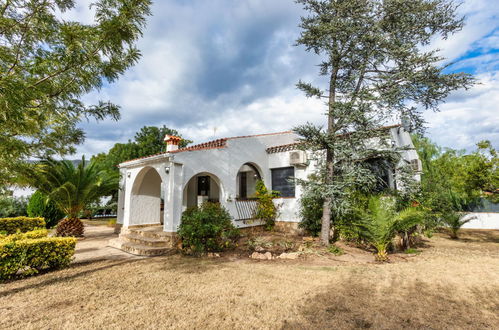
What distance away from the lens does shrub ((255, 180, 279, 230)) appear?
12.1 m

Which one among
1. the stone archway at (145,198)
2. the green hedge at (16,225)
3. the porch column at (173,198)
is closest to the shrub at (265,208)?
the porch column at (173,198)

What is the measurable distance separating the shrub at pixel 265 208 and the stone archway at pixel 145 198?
565 cm

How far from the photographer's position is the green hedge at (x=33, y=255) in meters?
5.66

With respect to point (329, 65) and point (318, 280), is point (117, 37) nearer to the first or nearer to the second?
point (318, 280)

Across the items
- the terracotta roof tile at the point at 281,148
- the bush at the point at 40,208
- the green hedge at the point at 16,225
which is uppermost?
the terracotta roof tile at the point at 281,148

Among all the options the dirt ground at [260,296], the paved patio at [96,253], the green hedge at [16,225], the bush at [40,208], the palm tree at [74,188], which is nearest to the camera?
the dirt ground at [260,296]

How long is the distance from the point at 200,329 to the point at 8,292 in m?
4.78

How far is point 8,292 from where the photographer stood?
5.00 metres

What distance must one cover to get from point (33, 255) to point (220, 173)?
680cm

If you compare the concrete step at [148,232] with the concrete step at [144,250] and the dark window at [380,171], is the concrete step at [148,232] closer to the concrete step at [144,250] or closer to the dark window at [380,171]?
the concrete step at [144,250]

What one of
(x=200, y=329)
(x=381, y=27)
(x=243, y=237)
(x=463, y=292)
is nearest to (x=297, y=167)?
(x=243, y=237)

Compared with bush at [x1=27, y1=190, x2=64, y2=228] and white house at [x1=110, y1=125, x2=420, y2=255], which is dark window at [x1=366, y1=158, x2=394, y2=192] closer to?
white house at [x1=110, y1=125, x2=420, y2=255]

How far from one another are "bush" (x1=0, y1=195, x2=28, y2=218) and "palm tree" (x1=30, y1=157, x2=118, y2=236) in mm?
8076

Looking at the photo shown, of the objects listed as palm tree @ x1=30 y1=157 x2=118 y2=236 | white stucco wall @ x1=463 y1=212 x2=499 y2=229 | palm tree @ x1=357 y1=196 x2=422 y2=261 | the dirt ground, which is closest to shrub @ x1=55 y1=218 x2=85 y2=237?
palm tree @ x1=30 y1=157 x2=118 y2=236
